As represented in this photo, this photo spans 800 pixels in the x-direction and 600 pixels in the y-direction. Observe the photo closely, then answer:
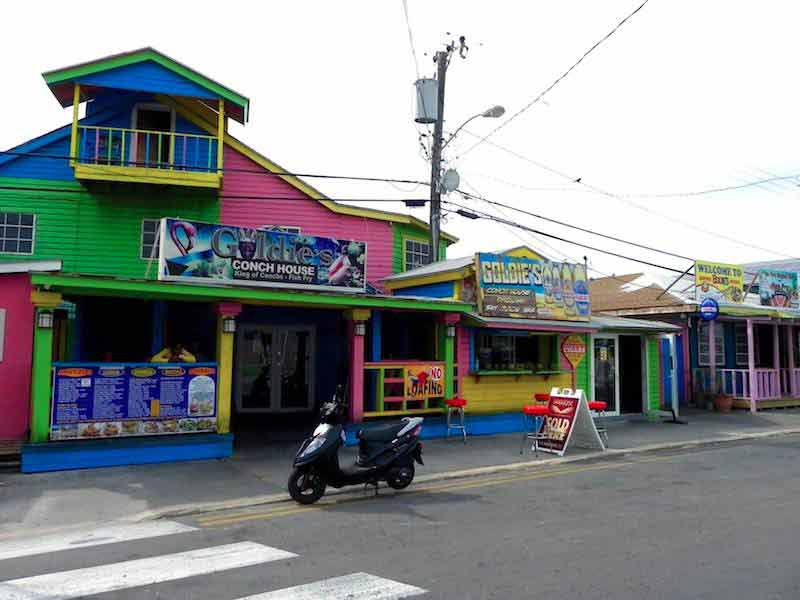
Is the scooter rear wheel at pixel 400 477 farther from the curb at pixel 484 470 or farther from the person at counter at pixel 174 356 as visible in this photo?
the person at counter at pixel 174 356

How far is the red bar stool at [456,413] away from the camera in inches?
541

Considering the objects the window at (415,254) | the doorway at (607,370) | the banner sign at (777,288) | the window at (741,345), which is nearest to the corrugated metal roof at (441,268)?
the window at (415,254)

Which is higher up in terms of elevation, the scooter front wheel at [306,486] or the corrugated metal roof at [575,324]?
the corrugated metal roof at [575,324]

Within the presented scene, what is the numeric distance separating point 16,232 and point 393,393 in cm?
985

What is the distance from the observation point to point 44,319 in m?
10.3

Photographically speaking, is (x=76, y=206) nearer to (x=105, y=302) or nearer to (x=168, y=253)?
(x=105, y=302)

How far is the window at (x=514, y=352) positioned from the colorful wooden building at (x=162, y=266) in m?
1.35

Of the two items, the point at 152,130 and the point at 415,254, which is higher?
the point at 152,130

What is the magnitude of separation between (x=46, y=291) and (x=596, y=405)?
10.1m

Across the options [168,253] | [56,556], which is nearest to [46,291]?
[168,253]

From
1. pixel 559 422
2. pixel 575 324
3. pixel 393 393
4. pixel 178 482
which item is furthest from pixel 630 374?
pixel 178 482

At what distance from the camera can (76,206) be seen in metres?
16.0

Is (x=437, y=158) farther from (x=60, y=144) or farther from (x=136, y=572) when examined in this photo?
(x=136, y=572)

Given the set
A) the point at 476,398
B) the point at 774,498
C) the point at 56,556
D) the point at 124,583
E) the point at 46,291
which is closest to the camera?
the point at 124,583
